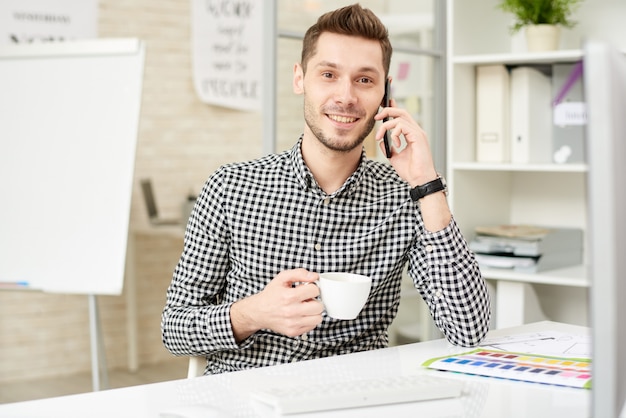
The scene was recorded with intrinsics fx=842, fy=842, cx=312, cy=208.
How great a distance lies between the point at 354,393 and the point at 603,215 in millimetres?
492

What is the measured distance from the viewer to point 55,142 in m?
2.89

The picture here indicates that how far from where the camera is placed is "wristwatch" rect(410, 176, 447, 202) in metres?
1.60

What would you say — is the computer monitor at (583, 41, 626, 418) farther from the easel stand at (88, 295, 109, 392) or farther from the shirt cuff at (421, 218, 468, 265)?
the easel stand at (88, 295, 109, 392)

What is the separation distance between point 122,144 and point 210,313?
4.67 feet

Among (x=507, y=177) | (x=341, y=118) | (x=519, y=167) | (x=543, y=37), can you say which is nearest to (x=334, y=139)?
(x=341, y=118)

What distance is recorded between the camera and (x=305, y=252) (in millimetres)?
1660

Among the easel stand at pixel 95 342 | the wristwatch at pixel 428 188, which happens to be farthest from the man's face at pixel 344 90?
the easel stand at pixel 95 342

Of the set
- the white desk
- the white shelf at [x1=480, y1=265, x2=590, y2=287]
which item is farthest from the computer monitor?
the white shelf at [x1=480, y1=265, x2=590, y2=287]

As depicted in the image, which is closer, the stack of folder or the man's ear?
the man's ear

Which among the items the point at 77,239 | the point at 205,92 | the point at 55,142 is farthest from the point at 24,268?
the point at 205,92

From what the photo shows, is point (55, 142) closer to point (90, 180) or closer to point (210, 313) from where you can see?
point (90, 180)

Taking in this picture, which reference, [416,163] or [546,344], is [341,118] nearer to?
[416,163]

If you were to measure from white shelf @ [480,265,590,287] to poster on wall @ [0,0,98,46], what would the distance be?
2495 mm

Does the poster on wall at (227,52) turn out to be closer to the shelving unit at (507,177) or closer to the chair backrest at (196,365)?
the shelving unit at (507,177)
